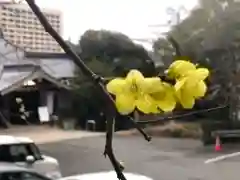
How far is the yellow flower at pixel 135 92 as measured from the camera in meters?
0.17

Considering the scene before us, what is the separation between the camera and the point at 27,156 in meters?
1.79

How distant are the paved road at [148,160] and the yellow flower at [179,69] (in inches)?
69.4

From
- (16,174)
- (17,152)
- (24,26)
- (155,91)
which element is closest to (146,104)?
(155,91)

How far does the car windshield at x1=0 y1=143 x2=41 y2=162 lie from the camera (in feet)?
5.61

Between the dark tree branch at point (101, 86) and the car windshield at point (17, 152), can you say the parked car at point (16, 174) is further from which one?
the dark tree branch at point (101, 86)

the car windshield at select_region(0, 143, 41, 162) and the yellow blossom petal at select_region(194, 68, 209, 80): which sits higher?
the yellow blossom petal at select_region(194, 68, 209, 80)

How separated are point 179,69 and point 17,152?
1648 mm

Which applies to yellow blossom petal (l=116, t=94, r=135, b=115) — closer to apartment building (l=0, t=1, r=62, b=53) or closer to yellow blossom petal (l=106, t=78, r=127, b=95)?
yellow blossom petal (l=106, t=78, r=127, b=95)

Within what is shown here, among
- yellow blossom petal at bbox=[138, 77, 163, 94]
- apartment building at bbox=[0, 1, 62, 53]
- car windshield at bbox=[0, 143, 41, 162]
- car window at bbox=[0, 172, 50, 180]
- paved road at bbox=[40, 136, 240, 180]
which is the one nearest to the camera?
yellow blossom petal at bbox=[138, 77, 163, 94]

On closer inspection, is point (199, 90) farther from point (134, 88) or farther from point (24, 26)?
point (24, 26)

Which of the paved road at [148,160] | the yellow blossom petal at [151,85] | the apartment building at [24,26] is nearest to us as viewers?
the yellow blossom petal at [151,85]

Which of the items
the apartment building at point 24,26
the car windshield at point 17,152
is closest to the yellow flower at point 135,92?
the apartment building at point 24,26

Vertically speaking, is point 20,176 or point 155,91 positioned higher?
point 155,91

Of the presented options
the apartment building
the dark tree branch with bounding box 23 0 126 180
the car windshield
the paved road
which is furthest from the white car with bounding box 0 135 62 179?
the dark tree branch with bounding box 23 0 126 180
